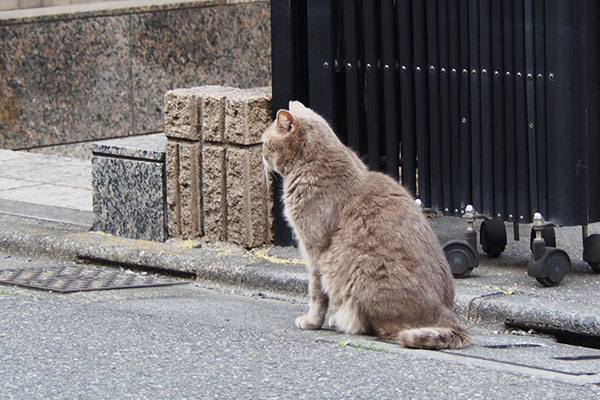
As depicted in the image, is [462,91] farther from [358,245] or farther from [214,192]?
[214,192]

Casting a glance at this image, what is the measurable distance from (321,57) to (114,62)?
514 cm

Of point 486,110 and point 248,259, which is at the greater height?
point 486,110

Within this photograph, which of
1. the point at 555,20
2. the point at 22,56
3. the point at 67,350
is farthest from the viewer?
the point at 22,56

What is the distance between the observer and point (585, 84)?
637 centimetres

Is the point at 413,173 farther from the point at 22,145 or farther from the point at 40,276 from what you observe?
the point at 22,145

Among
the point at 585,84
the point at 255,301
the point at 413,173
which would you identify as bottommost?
the point at 255,301

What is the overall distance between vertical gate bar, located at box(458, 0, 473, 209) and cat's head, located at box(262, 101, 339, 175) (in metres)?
0.96

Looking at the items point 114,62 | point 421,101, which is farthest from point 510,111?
point 114,62

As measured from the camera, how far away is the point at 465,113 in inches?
266

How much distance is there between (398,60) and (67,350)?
8.44 ft

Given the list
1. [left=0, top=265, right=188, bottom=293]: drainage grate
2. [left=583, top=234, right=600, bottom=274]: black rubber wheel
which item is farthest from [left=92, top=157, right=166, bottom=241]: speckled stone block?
[left=583, top=234, right=600, bottom=274]: black rubber wheel

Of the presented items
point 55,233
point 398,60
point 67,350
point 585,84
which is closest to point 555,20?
point 585,84

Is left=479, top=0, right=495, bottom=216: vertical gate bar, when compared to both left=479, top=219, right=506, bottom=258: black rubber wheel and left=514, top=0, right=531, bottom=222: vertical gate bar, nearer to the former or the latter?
left=514, top=0, right=531, bottom=222: vertical gate bar

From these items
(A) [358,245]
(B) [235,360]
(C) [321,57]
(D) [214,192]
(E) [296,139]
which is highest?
(C) [321,57]
